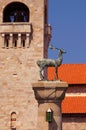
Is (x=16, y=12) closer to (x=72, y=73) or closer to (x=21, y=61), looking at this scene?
(x=21, y=61)

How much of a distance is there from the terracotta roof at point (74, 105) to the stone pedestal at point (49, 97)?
18347 mm

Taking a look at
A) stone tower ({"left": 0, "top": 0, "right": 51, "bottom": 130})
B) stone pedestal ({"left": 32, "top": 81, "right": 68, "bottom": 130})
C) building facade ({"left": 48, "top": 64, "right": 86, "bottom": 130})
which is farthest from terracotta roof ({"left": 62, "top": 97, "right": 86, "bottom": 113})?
stone pedestal ({"left": 32, "top": 81, "right": 68, "bottom": 130})

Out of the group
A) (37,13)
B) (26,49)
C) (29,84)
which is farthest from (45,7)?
(29,84)

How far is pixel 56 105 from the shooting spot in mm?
22906

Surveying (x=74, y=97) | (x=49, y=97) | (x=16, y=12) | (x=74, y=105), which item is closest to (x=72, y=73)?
(x=74, y=97)

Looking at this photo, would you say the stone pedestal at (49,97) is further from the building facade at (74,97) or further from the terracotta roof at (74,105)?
the terracotta roof at (74,105)

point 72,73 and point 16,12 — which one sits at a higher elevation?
point 16,12

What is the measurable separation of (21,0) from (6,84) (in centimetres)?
745

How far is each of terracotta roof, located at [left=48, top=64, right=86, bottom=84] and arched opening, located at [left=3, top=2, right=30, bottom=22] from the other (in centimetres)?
861

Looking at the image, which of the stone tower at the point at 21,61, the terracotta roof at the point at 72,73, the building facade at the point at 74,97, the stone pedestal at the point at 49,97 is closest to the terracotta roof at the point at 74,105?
the building facade at the point at 74,97

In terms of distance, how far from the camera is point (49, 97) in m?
22.7

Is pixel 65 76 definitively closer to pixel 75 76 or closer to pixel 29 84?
pixel 75 76

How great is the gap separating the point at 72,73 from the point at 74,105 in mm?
5048

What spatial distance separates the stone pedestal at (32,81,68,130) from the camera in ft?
74.6
